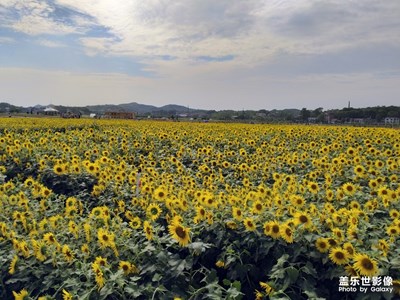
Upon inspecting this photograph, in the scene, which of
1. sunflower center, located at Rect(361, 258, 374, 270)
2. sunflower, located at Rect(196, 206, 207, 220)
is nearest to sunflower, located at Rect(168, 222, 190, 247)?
sunflower, located at Rect(196, 206, 207, 220)

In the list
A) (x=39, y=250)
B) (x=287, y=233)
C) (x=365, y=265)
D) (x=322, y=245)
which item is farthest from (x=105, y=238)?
(x=365, y=265)

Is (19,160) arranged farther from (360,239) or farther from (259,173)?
(360,239)

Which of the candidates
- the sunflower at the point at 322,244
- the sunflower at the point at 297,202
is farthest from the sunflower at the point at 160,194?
the sunflower at the point at 322,244

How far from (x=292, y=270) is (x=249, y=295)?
0.68 m

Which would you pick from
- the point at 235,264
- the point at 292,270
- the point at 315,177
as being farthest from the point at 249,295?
the point at 315,177

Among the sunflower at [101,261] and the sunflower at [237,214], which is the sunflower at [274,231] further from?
the sunflower at [101,261]

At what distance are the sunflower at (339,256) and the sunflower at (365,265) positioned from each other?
4.4 inches

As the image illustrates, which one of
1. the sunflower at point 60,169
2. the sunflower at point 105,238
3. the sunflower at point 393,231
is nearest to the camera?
the sunflower at point 393,231

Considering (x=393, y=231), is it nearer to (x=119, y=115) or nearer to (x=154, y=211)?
(x=154, y=211)

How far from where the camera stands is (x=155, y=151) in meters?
11.0

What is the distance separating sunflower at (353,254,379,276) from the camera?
277 cm

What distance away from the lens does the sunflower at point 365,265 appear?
9.10ft

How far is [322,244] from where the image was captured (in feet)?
10.4

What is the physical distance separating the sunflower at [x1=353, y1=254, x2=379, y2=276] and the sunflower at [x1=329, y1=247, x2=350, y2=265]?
11 centimetres
